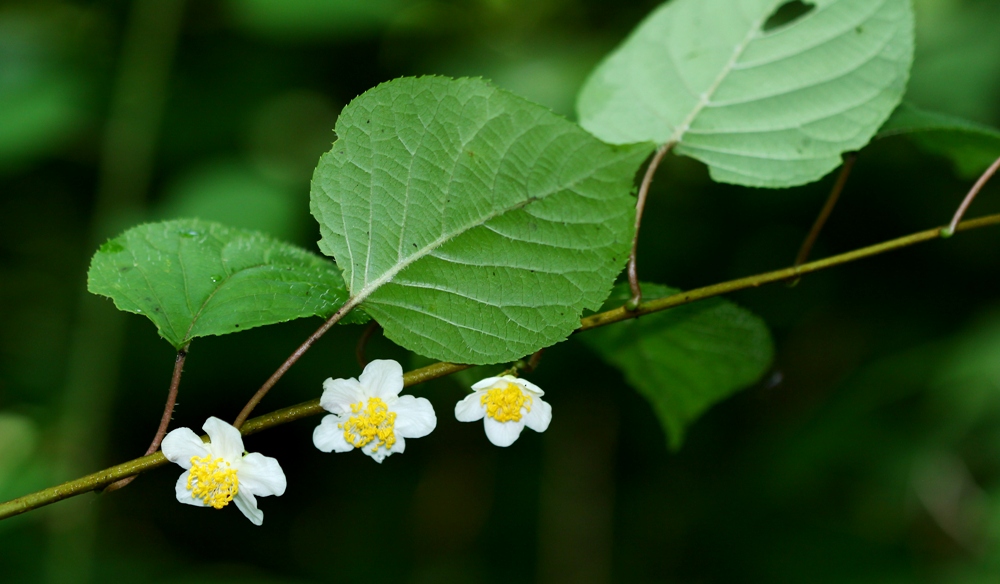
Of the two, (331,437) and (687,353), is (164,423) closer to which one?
(331,437)

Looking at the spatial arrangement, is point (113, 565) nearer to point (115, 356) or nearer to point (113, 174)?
point (115, 356)

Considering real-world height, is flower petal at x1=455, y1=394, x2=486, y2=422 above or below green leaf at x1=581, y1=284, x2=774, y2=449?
above

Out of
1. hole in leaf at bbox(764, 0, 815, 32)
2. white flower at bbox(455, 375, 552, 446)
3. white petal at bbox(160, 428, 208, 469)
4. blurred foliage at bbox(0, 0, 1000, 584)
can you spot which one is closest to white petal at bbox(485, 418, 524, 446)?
white flower at bbox(455, 375, 552, 446)

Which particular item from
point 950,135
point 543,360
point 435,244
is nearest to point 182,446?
point 435,244

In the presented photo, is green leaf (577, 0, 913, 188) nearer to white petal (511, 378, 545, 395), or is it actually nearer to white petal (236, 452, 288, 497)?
white petal (511, 378, 545, 395)

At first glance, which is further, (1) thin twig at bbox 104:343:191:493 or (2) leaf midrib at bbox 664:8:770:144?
(2) leaf midrib at bbox 664:8:770:144

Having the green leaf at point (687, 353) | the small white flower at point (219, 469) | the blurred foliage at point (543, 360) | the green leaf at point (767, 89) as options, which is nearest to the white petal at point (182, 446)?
the small white flower at point (219, 469)

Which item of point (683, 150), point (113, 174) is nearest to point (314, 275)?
point (683, 150)
